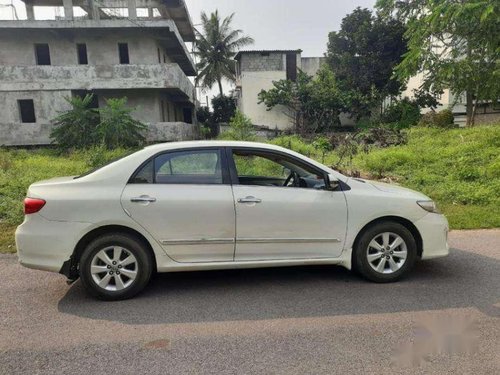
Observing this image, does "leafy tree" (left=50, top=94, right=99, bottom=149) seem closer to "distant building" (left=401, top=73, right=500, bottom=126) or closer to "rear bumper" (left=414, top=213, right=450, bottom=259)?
"rear bumper" (left=414, top=213, right=450, bottom=259)

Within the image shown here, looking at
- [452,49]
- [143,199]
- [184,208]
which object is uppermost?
[452,49]

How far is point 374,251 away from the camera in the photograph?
416cm

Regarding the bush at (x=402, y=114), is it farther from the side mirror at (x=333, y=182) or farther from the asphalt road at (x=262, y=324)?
the asphalt road at (x=262, y=324)

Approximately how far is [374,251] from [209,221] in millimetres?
1806

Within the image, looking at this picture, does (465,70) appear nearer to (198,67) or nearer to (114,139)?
(114,139)

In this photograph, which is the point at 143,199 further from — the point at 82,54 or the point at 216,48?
the point at 216,48

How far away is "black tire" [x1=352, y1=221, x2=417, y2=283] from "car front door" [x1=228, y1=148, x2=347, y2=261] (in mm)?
225

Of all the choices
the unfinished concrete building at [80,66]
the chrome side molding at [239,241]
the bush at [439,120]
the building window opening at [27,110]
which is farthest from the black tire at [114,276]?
the bush at [439,120]

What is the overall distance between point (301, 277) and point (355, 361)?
1627 millimetres

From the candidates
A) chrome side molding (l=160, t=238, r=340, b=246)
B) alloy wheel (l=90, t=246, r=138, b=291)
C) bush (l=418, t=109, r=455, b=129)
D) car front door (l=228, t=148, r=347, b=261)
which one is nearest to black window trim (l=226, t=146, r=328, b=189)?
car front door (l=228, t=148, r=347, b=261)

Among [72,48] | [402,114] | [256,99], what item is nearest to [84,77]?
[72,48]

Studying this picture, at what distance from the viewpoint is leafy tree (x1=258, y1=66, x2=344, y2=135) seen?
25.7 m

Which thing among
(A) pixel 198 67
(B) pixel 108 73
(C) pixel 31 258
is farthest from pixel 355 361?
(A) pixel 198 67

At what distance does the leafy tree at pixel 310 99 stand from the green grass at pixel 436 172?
34.5ft
